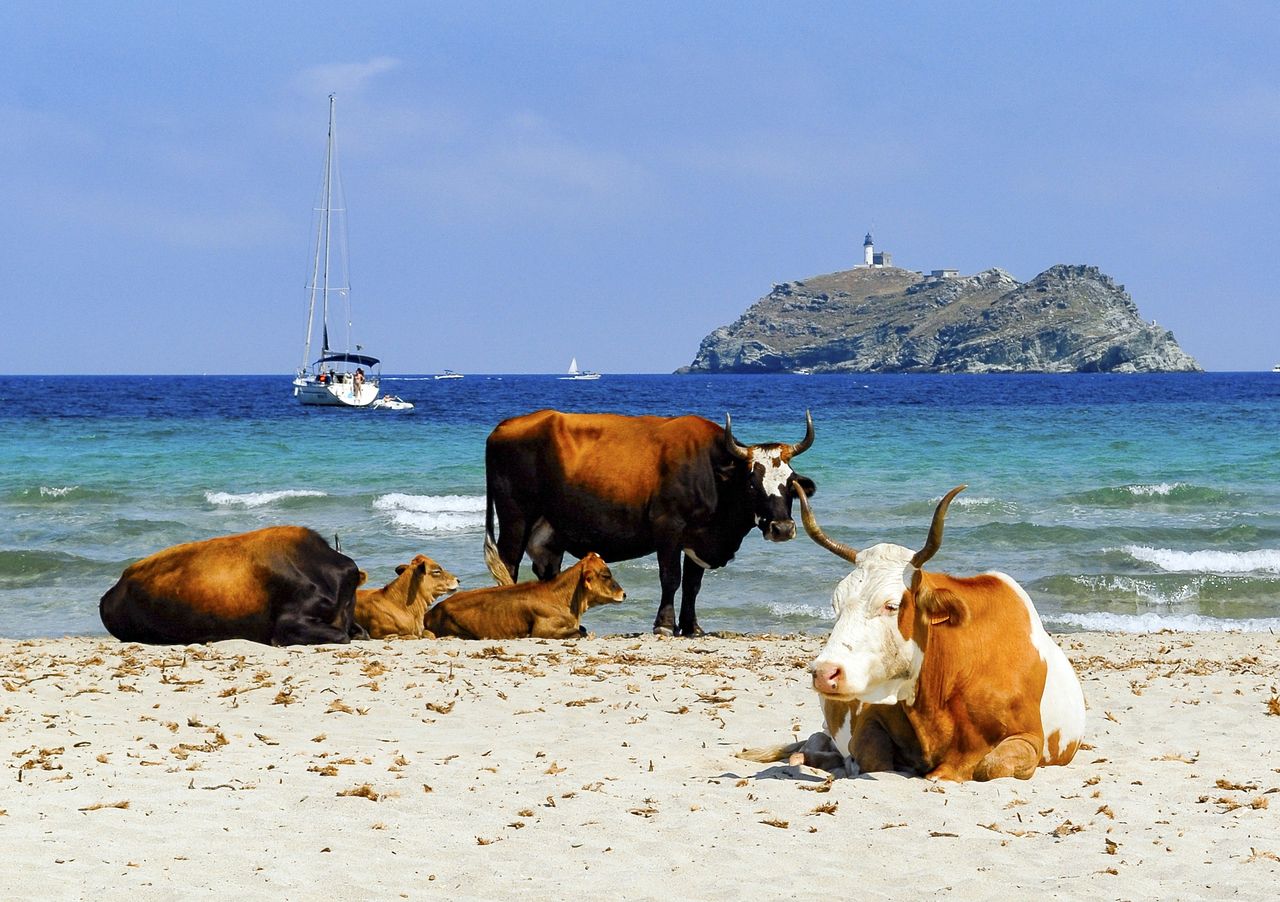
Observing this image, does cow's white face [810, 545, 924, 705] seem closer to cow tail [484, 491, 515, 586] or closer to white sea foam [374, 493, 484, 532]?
cow tail [484, 491, 515, 586]

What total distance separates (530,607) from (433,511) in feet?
41.1

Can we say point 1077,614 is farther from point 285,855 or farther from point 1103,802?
point 285,855

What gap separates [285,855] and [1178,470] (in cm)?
2917

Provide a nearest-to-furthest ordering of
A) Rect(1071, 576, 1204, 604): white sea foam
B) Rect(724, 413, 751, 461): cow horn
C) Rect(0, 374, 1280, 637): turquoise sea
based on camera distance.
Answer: Rect(724, 413, 751, 461): cow horn
Rect(0, 374, 1280, 637): turquoise sea
Rect(1071, 576, 1204, 604): white sea foam

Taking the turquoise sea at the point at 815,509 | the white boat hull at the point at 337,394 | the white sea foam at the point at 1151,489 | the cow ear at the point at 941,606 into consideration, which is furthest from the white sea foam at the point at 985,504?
the white boat hull at the point at 337,394

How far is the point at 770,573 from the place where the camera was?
17.8 m

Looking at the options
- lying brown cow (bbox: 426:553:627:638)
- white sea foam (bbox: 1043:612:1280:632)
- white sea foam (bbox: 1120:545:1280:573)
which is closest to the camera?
lying brown cow (bbox: 426:553:627:638)

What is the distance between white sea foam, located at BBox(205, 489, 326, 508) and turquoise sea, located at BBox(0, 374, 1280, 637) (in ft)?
0.27

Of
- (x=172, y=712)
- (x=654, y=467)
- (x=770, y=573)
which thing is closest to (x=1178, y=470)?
(x=770, y=573)

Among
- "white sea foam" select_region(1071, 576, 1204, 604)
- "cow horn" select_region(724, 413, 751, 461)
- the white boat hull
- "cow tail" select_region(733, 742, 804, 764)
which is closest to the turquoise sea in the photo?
"white sea foam" select_region(1071, 576, 1204, 604)

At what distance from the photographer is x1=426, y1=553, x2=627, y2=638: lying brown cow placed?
40.9 feet

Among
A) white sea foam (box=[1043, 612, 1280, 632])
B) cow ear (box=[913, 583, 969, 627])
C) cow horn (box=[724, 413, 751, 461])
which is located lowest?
white sea foam (box=[1043, 612, 1280, 632])

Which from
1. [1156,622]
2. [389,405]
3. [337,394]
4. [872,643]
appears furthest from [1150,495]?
[337,394]

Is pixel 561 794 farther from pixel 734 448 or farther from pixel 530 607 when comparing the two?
pixel 734 448
